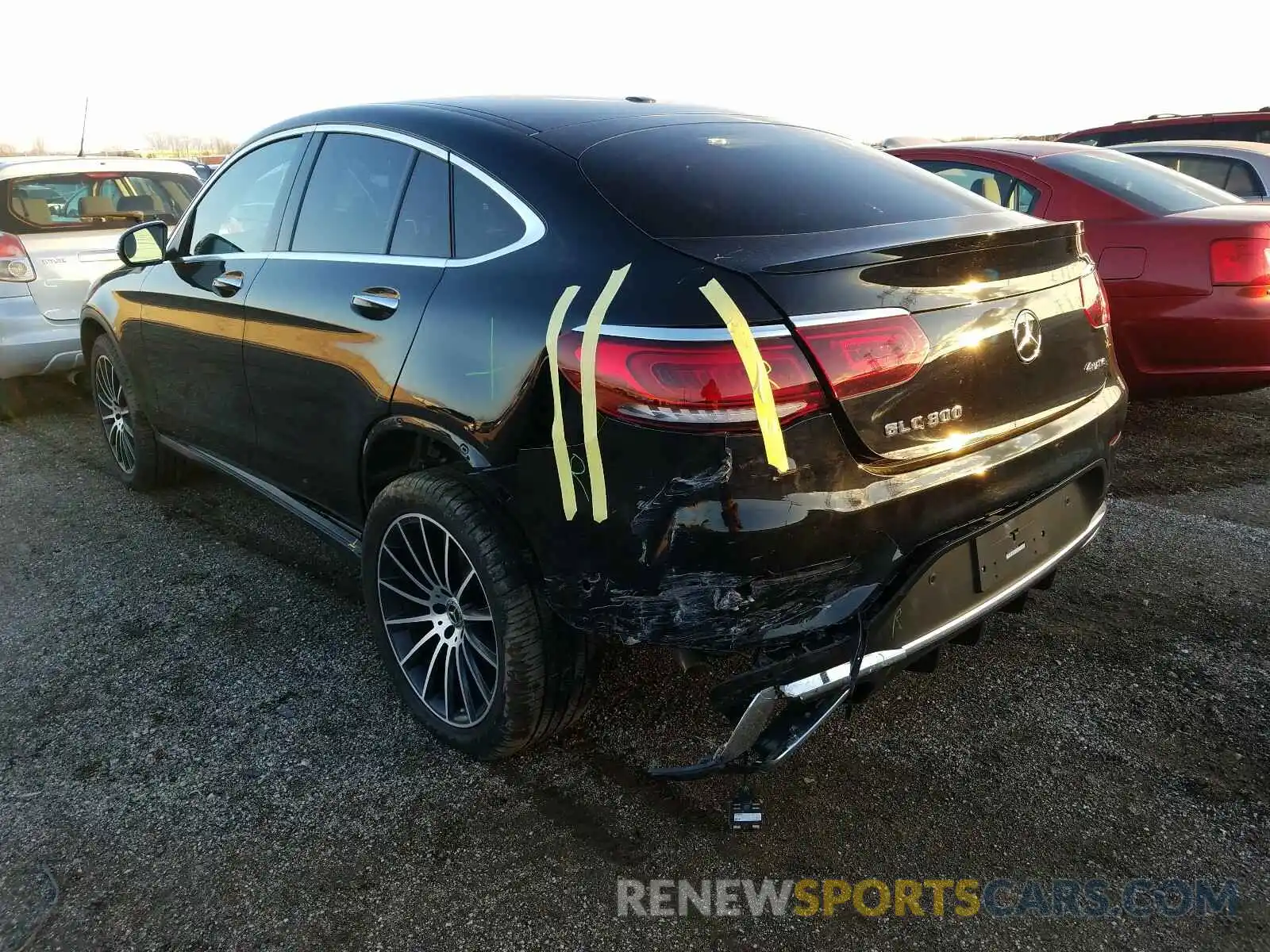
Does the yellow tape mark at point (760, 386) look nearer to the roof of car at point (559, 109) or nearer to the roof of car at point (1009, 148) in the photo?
the roof of car at point (559, 109)

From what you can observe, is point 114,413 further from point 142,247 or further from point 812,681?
point 812,681

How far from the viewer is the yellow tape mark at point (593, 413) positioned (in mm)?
1970

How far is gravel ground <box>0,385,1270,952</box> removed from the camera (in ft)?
6.71

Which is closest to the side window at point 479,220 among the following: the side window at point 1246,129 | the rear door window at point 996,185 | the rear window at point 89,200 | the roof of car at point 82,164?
the rear door window at point 996,185

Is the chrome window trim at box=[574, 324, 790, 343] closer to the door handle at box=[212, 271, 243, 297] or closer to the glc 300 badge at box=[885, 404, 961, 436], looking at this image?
the glc 300 badge at box=[885, 404, 961, 436]

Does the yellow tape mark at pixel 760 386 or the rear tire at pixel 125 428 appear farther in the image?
the rear tire at pixel 125 428

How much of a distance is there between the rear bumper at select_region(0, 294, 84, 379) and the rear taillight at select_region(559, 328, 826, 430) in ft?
17.8

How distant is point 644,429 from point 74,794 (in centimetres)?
188

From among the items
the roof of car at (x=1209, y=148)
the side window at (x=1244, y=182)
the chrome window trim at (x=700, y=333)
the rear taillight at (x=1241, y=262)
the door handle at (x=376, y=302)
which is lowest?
the door handle at (x=376, y=302)

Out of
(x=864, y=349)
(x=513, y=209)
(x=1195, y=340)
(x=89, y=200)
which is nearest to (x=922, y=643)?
(x=864, y=349)

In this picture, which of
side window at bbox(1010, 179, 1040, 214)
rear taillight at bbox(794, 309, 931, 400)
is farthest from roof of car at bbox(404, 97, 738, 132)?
side window at bbox(1010, 179, 1040, 214)

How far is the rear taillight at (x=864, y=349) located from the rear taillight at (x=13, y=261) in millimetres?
5808

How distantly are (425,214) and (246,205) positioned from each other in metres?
1.35

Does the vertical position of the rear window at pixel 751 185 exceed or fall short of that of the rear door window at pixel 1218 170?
it falls short
